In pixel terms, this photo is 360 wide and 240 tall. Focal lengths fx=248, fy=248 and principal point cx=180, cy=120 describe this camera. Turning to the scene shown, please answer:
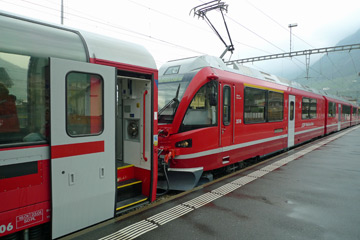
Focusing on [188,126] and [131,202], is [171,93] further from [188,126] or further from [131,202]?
[131,202]

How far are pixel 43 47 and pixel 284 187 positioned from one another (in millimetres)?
5456

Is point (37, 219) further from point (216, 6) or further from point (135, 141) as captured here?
point (216, 6)

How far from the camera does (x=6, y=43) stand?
108 inches

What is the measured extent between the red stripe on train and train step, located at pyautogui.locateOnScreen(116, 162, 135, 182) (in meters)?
1.01

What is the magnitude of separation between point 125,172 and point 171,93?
228 cm

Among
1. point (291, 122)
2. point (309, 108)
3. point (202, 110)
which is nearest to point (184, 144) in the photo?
point (202, 110)

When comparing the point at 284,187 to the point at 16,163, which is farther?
the point at 284,187

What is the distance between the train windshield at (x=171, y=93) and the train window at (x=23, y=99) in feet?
9.71

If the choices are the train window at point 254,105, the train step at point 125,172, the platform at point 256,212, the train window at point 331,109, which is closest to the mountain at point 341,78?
the train window at point 331,109

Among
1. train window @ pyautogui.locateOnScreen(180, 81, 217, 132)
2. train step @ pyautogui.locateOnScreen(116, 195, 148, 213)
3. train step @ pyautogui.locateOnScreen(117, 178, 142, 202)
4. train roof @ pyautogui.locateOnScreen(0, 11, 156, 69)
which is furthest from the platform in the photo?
train roof @ pyautogui.locateOnScreen(0, 11, 156, 69)

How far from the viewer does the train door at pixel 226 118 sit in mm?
6301

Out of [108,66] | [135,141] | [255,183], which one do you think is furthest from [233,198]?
[108,66]

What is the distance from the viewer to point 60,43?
10.7ft

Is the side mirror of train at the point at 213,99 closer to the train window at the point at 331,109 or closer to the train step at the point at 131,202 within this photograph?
the train step at the point at 131,202
